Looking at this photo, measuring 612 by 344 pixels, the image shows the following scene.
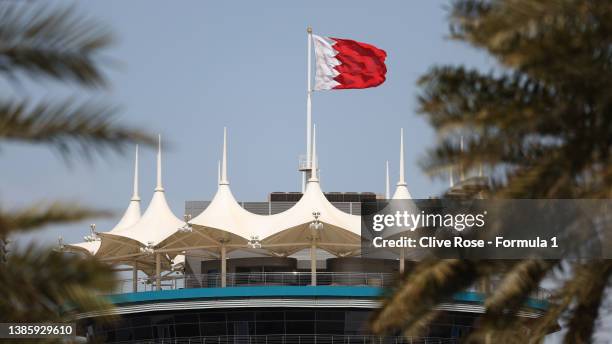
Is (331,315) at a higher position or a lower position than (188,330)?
higher

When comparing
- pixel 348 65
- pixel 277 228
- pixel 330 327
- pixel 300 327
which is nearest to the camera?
pixel 330 327

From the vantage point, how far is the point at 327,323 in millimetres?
59531

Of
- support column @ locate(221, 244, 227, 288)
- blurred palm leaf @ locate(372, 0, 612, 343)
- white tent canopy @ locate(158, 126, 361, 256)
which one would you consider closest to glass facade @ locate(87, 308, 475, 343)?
support column @ locate(221, 244, 227, 288)

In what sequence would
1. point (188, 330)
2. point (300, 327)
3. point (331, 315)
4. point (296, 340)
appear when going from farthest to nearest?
point (188, 330) → point (300, 327) → point (331, 315) → point (296, 340)

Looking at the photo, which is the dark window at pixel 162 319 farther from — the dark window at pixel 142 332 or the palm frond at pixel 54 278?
the palm frond at pixel 54 278

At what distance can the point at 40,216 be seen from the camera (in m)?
13.2

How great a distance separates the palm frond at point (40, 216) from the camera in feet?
43.2

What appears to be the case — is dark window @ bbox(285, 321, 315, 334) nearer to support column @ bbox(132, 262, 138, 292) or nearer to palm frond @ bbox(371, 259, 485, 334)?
support column @ bbox(132, 262, 138, 292)

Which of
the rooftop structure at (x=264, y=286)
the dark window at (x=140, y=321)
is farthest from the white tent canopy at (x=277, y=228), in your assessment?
the dark window at (x=140, y=321)

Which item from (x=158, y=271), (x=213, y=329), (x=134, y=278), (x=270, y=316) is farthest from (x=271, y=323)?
(x=134, y=278)

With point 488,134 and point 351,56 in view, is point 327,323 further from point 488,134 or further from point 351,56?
point 488,134

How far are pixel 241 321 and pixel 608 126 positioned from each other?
142 ft

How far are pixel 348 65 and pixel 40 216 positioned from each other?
50.0 metres

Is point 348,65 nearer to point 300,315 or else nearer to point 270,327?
point 300,315
